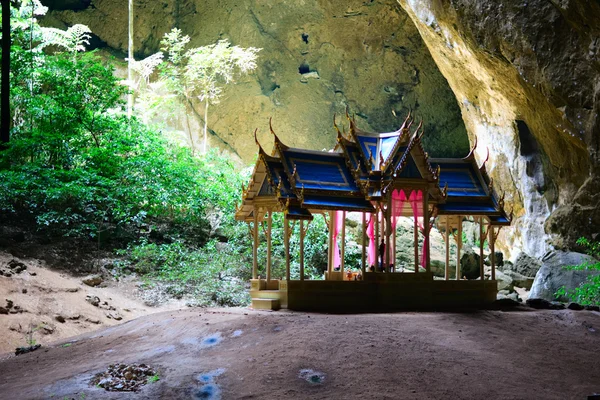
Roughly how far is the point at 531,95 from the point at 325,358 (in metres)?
13.7

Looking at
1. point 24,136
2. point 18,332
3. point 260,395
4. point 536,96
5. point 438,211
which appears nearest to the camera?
point 260,395

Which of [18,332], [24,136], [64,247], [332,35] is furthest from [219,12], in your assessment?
[18,332]

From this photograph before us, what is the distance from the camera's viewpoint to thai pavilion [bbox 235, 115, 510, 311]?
1380cm

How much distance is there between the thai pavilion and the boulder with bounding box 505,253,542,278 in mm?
7988

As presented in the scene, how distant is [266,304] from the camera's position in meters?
13.9

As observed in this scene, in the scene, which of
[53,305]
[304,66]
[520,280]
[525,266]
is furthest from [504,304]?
[304,66]

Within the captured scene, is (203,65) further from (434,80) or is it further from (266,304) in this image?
(266,304)

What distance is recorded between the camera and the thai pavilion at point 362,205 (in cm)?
1380

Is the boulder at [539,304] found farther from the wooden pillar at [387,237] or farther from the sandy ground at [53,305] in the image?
the sandy ground at [53,305]

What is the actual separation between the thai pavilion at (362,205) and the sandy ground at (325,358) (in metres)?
1.12

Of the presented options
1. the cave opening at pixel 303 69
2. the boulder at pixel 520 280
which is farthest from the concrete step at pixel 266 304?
the cave opening at pixel 303 69

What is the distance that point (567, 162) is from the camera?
20.8 metres

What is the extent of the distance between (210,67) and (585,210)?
2176 cm

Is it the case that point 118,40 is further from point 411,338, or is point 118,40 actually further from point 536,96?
point 411,338
